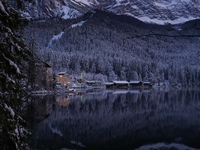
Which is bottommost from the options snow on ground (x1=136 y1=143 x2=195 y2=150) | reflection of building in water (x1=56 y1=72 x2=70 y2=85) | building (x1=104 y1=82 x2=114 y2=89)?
building (x1=104 y1=82 x2=114 y2=89)

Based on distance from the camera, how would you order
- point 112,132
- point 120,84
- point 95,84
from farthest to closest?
point 120,84, point 95,84, point 112,132

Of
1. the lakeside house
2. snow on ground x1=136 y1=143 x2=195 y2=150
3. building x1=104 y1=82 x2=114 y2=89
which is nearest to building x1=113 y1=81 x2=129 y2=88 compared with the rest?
building x1=104 y1=82 x2=114 y2=89

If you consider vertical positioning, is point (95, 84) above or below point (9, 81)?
below

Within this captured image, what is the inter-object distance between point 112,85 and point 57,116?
Answer: 320 feet

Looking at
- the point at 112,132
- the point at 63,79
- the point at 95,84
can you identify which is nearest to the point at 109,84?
the point at 95,84

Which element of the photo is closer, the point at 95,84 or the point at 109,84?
the point at 95,84

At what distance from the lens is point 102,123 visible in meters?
19.0

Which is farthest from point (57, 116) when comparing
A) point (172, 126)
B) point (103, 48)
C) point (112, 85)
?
point (103, 48)

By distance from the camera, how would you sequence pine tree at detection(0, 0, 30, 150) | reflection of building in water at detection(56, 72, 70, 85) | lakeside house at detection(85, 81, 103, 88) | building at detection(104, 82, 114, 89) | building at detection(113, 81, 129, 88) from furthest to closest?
1. building at detection(113, 81, 129, 88)
2. building at detection(104, 82, 114, 89)
3. lakeside house at detection(85, 81, 103, 88)
4. reflection of building in water at detection(56, 72, 70, 85)
5. pine tree at detection(0, 0, 30, 150)

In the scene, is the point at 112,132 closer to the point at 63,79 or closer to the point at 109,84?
the point at 63,79

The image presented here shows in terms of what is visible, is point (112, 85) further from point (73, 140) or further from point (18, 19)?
point (18, 19)

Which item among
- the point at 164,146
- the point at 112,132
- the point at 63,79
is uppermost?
the point at 63,79

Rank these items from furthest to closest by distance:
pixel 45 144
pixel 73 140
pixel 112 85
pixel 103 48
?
pixel 103 48
pixel 112 85
pixel 73 140
pixel 45 144

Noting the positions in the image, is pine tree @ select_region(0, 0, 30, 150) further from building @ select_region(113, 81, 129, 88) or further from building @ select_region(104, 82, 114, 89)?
building @ select_region(104, 82, 114, 89)
